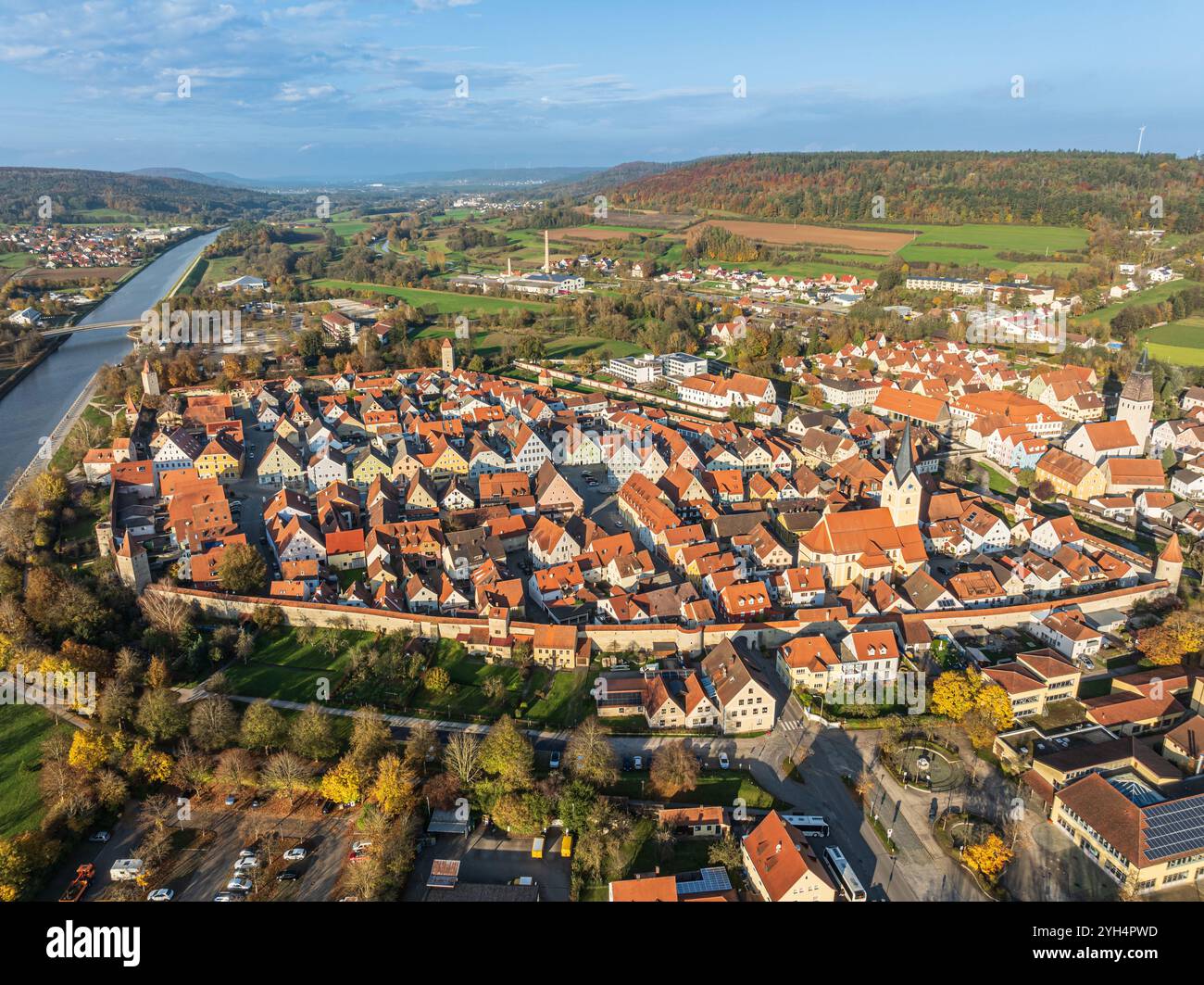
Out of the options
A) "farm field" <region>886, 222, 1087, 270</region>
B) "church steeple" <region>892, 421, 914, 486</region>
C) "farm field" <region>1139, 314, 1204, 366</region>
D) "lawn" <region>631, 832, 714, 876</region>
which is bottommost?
"lawn" <region>631, 832, 714, 876</region>

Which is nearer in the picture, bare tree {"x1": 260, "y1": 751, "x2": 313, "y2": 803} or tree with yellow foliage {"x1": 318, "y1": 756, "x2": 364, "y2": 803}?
tree with yellow foliage {"x1": 318, "y1": 756, "x2": 364, "y2": 803}

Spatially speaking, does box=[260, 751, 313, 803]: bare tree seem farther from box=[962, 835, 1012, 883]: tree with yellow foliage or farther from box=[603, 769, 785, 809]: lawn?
box=[962, 835, 1012, 883]: tree with yellow foliage

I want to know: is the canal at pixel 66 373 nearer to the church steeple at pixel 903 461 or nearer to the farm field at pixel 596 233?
the church steeple at pixel 903 461

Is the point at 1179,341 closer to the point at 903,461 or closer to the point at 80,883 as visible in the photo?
the point at 903,461

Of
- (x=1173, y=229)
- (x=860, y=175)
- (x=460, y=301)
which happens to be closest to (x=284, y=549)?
(x=460, y=301)

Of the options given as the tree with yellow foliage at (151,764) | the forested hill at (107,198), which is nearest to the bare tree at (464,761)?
the tree with yellow foliage at (151,764)

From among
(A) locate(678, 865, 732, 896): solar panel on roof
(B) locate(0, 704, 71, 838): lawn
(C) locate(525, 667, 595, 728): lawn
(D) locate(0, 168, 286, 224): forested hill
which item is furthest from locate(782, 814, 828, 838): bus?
(D) locate(0, 168, 286, 224): forested hill
